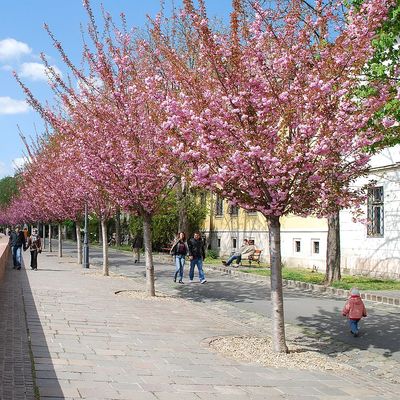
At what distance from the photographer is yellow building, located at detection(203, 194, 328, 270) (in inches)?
1067

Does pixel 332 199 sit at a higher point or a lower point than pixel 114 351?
higher

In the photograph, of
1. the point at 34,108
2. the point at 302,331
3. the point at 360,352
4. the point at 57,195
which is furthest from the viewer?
the point at 57,195

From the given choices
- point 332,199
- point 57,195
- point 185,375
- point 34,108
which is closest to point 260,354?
point 185,375

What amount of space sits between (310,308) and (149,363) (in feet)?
24.3

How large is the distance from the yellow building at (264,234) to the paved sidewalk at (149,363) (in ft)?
30.4

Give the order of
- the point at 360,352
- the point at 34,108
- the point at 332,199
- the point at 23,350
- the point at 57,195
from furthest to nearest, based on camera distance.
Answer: the point at 57,195 < the point at 34,108 < the point at 360,352 < the point at 332,199 < the point at 23,350

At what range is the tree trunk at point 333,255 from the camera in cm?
1912

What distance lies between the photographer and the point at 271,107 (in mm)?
7824

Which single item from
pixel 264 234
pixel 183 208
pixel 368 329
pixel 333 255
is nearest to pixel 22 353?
pixel 368 329

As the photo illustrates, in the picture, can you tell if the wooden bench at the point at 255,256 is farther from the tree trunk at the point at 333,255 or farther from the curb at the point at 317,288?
the tree trunk at the point at 333,255

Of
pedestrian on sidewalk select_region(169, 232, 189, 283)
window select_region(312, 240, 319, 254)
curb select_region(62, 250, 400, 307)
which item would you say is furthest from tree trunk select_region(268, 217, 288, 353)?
window select_region(312, 240, 319, 254)

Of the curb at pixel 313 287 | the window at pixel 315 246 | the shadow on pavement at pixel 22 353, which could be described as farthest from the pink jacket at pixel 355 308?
the window at pixel 315 246

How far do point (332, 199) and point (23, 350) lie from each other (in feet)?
15.0

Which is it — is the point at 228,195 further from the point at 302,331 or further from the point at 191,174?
the point at 302,331
